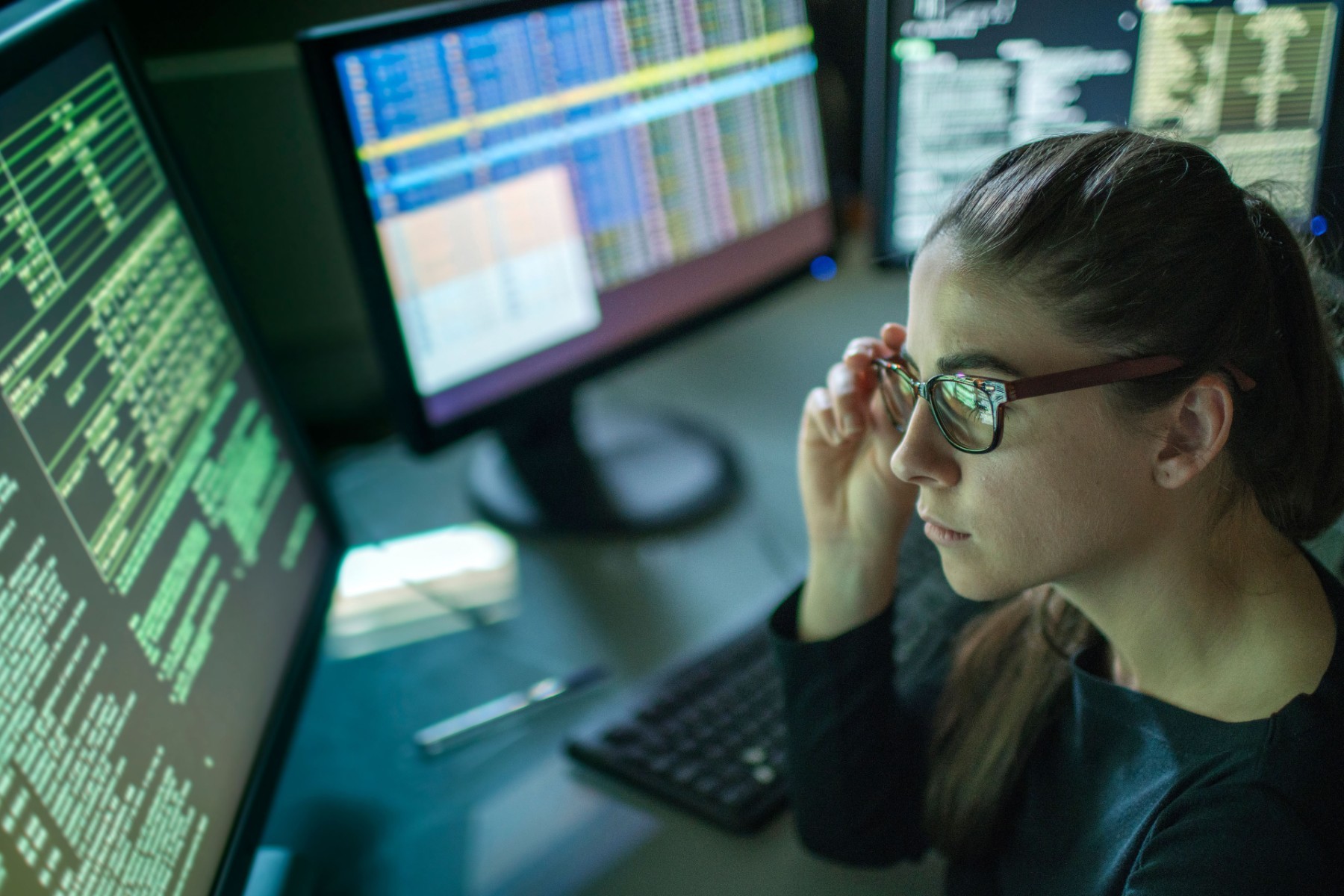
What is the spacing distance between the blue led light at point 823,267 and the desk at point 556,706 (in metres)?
0.04

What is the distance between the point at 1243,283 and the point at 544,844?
570mm

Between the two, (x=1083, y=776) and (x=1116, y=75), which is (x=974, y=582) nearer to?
(x=1083, y=776)

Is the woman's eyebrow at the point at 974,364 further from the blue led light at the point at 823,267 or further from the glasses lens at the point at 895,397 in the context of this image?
the blue led light at the point at 823,267

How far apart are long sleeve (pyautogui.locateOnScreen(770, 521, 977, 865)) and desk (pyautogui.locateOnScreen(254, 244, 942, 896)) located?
0.08 ft

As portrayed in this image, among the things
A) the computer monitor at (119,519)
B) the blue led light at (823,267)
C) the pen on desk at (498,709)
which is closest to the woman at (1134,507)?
the pen on desk at (498,709)

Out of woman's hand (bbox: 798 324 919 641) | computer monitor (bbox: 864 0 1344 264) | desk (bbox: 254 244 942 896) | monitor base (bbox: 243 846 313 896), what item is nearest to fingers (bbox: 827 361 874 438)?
woman's hand (bbox: 798 324 919 641)

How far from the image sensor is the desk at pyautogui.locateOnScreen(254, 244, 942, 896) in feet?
2.54

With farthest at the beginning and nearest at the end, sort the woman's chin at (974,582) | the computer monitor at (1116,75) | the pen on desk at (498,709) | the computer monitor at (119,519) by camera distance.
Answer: the computer monitor at (1116,75) < the pen on desk at (498,709) < the woman's chin at (974,582) < the computer monitor at (119,519)

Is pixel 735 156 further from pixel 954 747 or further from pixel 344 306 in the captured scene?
pixel 954 747

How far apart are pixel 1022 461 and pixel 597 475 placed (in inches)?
26.6

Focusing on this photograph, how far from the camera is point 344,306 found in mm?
1333

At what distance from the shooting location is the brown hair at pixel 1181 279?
553mm

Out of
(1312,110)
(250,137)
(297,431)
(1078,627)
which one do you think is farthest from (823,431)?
(250,137)

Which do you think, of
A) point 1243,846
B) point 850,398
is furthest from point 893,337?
point 1243,846
